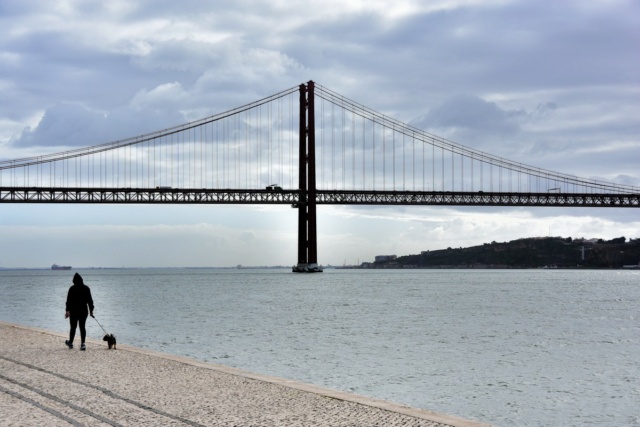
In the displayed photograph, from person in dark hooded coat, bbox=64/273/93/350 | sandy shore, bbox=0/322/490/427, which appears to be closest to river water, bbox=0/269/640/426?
sandy shore, bbox=0/322/490/427

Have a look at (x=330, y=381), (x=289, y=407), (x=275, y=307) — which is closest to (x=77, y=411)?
(x=289, y=407)

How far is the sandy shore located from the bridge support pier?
192 feet

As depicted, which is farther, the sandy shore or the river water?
the river water

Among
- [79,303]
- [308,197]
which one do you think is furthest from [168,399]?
[308,197]

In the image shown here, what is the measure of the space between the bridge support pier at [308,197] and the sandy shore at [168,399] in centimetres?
5850

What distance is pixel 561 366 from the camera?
587 inches

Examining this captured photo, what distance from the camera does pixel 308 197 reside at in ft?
232

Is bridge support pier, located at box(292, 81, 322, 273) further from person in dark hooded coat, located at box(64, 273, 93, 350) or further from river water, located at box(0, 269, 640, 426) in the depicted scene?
person in dark hooded coat, located at box(64, 273, 93, 350)

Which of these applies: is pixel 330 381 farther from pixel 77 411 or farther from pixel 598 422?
pixel 77 411

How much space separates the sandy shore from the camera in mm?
7305

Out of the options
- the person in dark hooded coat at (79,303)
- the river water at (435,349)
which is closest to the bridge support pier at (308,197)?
the river water at (435,349)

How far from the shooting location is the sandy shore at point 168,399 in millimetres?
7305

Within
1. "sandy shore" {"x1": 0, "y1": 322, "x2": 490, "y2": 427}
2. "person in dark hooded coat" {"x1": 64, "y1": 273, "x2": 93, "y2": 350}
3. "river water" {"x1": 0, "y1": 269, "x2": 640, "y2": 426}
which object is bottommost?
"river water" {"x1": 0, "y1": 269, "x2": 640, "y2": 426}

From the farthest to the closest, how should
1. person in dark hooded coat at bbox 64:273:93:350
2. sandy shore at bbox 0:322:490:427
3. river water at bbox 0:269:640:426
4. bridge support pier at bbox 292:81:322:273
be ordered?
bridge support pier at bbox 292:81:322:273, person in dark hooded coat at bbox 64:273:93:350, river water at bbox 0:269:640:426, sandy shore at bbox 0:322:490:427
